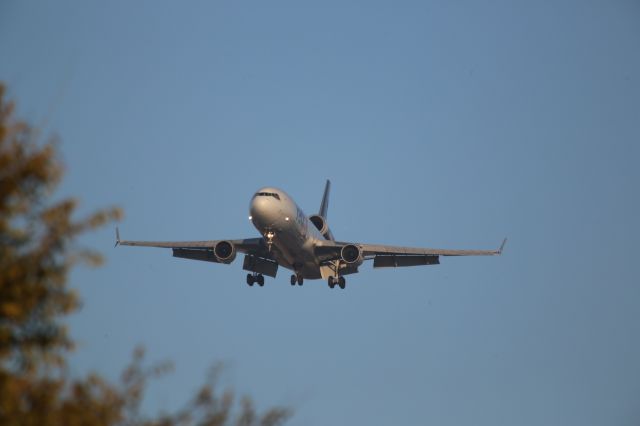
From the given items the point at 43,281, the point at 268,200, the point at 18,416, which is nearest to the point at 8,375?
the point at 18,416

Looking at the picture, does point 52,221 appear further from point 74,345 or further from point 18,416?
point 18,416

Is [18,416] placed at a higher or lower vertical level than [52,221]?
lower

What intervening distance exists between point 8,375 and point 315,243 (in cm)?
4484

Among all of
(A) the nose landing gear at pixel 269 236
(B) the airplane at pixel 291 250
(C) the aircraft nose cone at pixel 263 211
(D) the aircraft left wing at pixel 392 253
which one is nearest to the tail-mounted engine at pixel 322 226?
(B) the airplane at pixel 291 250

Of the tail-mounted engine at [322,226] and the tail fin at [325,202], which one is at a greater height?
the tail fin at [325,202]

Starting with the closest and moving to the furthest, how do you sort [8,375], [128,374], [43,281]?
1. [8,375]
2. [43,281]
3. [128,374]

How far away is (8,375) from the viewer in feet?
45.9

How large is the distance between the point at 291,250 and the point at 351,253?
410cm

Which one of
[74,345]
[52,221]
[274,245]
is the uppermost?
[274,245]

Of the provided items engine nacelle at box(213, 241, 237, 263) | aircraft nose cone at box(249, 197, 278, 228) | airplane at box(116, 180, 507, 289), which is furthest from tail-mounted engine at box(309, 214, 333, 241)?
aircraft nose cone at box(249, 197, 278, 228)

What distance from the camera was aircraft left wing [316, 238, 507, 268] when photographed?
59062 millimetres

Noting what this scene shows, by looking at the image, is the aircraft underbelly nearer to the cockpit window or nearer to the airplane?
the airplane

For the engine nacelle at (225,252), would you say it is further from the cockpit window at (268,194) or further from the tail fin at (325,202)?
the tail fin at (325,202)

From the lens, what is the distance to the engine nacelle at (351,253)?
58.6 meters
